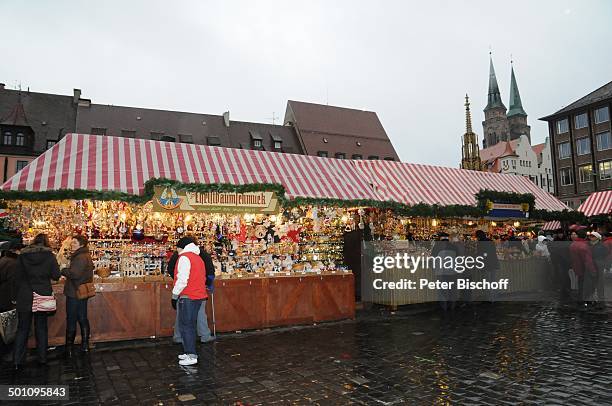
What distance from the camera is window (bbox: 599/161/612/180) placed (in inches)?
1526

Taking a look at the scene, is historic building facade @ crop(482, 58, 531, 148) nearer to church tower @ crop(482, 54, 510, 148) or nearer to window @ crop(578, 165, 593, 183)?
church tower @ crop(482, 54, 510, 148)

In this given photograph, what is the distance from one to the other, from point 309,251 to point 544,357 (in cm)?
471

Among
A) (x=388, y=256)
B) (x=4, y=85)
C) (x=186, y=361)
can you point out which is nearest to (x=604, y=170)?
(x=388, y=256)

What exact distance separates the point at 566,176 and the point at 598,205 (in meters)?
31.0

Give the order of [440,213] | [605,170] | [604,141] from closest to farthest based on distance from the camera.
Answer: [440,213] → [604,141] → [605,170]

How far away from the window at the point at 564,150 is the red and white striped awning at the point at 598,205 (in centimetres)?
2987

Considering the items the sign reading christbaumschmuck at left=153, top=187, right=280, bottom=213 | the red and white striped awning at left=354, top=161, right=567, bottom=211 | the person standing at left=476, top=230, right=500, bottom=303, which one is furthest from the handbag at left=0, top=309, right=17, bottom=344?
the person standing at left=476, top=230, right=500, bottom=303

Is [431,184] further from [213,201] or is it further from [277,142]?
[277,142]

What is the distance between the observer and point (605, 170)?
3916 cm

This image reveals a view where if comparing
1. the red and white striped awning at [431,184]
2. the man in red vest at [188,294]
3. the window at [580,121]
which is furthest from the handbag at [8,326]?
the window at [580,121]

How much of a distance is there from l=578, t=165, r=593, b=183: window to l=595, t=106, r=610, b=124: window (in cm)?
428

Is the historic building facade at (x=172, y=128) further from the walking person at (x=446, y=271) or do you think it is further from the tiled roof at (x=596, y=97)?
the walking person at (x=446, y=271)

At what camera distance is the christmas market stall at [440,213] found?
9.79 meters

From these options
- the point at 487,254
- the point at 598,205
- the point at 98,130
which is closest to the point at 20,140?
the point at 98,130
